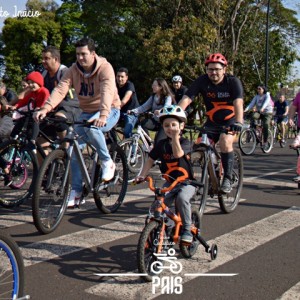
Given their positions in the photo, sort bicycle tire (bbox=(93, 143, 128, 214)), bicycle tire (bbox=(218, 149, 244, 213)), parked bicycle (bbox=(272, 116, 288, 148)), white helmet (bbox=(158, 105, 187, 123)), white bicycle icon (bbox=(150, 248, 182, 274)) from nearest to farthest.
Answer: white bicycle icon (bbox=(150, 248, 182, 274)) → white helmet (bbox=(158, 105, 187, 123)) → bicycle tire (bbox=(93, 143, 128, 214)) → bicycle tire (bbox=(218, 149, 244, 213)) → parked bicycle (bbox=(272, 116, 288, 148))

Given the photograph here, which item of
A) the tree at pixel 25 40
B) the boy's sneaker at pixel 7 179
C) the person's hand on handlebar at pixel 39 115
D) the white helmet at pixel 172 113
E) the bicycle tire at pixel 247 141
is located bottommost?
the boy's sneaker at pixel 7 179

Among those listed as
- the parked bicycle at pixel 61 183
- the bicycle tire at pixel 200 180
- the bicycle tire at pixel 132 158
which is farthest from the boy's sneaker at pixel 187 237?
the bicycle tire at pixel 132 158

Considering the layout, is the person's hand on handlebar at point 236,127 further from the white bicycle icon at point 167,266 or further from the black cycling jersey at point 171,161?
the white bicycle icon at point 167,266

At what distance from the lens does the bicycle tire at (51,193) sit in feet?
16.6

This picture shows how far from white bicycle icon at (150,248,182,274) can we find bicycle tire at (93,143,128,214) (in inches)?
79.9

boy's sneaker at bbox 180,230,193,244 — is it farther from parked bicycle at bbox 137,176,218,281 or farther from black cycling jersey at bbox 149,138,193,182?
black cycling jersey at bbox 149,138,193,182

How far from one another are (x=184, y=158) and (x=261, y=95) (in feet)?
35.4

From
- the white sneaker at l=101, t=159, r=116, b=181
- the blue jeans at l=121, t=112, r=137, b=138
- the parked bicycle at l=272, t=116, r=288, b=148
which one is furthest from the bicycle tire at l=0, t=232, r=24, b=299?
the parked bicycle at l=272, t=116, r=288, b=148

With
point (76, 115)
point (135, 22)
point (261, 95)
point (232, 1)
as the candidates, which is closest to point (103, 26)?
point (135, 22)

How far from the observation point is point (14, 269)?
3117 mm

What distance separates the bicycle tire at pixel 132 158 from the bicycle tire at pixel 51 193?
3121mm

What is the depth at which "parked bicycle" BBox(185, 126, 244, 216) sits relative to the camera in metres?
5.82

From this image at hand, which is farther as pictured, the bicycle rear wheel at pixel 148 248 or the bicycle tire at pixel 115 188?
the bicycle tire at pixel 115 188

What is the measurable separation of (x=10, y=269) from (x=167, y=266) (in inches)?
63.4
